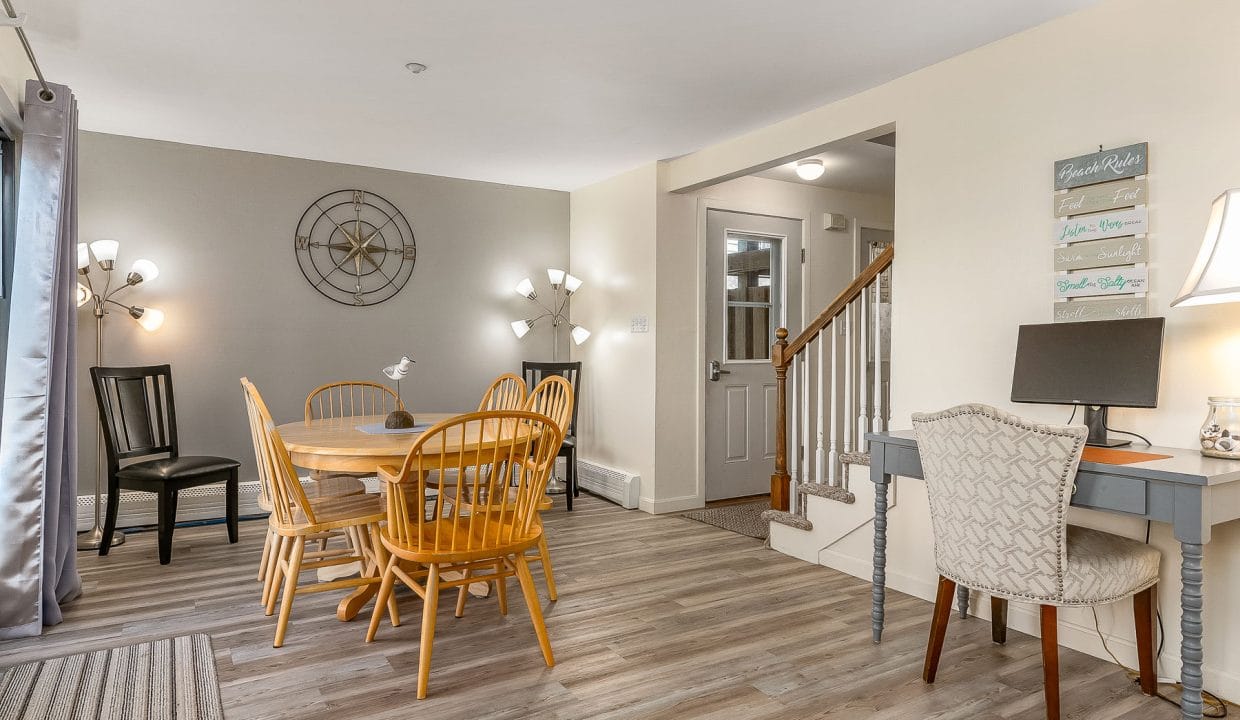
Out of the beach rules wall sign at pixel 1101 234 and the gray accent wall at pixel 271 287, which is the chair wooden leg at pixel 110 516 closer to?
the gray accent wall at pixel 271 287

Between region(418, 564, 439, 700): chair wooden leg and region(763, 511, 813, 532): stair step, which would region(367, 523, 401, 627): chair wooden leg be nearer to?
region(418, 564, 439, 700): chair wooden leg

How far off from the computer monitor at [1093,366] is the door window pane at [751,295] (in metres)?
2.59

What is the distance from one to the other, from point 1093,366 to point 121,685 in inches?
131

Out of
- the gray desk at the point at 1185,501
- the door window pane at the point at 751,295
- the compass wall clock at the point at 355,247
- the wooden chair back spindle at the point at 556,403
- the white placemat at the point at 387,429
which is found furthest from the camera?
the door window pane at the point at 751,295

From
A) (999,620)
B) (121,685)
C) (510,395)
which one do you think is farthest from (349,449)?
(999,620)

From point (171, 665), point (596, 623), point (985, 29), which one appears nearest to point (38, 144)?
point (171, 665)

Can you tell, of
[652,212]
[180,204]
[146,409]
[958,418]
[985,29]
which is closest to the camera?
[958,418]

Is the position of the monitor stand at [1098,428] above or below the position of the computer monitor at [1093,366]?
below

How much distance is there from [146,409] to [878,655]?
394 cm

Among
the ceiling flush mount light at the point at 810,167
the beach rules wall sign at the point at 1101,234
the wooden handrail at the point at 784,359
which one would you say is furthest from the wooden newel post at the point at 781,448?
the beach rules wall sign at the point at 1101,234

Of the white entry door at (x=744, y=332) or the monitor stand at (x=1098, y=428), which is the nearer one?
the monitor stand at (x=1098, y=428)

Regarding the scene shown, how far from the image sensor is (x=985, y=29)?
280 centimetres

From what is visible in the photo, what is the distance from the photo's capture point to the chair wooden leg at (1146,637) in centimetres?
229

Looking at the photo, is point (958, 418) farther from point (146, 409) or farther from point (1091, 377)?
point (146, 409)
